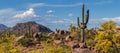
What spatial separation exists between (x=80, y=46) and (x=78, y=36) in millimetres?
7529

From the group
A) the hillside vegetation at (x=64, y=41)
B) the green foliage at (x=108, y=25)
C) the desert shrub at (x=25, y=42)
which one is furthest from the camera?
the desert shrub at (x=25, y=42)

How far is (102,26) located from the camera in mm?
36188

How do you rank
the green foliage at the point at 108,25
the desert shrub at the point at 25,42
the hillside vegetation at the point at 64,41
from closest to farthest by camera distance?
the hillside vegetation at the point at 64,41, the green foliage at the point at 108,25, the desert shrub at the point at 25,42

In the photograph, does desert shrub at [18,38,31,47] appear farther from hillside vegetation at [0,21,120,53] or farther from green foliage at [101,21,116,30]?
green foliage at [101,21,116,30]

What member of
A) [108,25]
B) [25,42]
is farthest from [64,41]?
[108,25]

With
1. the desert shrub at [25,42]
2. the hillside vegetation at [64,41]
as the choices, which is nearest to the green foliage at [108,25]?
the hillside vegetation at [64,41]

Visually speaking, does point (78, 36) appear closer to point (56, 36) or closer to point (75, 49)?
point (56, 36)

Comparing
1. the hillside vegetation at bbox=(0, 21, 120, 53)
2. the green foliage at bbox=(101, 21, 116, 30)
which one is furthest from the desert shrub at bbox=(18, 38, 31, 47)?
the green foliage at bbox=(101, 21, 116, 30)

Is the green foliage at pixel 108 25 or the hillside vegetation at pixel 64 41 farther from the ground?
the green foliage at pixel 108 25

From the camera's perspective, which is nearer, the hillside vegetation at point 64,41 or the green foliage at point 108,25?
the hillside vegetation at point 64,41

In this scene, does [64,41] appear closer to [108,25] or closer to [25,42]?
[25,42]

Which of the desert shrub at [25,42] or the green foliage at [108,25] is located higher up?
the green foliage at [108,25]

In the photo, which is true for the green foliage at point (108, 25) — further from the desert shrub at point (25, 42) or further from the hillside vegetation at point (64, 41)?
the desert shrub at point (25, 42)

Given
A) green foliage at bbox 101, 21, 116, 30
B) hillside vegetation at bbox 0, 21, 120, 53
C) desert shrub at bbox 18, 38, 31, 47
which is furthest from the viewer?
desert shrub at bbox 18, 38, 31, 47
